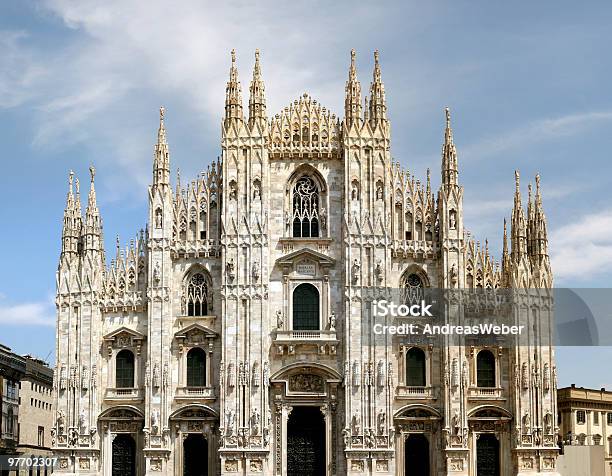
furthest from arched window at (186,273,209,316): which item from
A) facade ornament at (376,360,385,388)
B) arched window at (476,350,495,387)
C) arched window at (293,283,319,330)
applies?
arched window at (476,350,495,387)

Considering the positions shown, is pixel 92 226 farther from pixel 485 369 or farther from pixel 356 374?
pixel 485 369

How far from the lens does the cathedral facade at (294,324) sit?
54312 mm

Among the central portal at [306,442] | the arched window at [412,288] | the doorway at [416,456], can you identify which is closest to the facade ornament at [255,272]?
the central portal at [306,442]

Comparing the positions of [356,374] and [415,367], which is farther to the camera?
[415,367]

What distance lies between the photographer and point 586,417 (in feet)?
271

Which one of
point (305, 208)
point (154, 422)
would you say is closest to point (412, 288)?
point (305, 208)

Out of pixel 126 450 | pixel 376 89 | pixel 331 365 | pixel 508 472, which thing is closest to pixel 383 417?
A: pixel 331 365

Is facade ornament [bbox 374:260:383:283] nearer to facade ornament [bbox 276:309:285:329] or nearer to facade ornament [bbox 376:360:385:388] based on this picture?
facade ornament [bbox 376:360:385:388]

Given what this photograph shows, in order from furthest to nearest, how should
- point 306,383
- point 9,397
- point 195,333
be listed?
point 9,397 < point 195,333 < point 306,383

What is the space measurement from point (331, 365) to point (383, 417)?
152 inches

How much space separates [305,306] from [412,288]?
19.4 ft

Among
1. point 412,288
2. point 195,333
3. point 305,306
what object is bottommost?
point 195,333

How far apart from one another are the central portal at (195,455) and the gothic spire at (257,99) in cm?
1708

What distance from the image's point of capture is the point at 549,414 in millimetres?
54219
